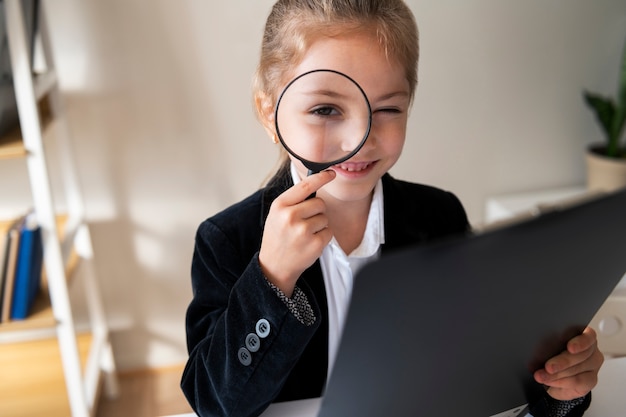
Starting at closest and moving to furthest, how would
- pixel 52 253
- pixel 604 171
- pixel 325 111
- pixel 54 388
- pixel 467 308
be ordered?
pixel 467 308
pixel 325 111
pixel 52 253
pixel 54 388
pixel 604 171

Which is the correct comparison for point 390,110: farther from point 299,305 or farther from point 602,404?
point 602,404

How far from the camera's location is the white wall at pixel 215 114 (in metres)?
2.02

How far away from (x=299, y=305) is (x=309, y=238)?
0.30 feet

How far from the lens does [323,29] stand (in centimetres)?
100

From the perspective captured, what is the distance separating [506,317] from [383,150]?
0.45 metres

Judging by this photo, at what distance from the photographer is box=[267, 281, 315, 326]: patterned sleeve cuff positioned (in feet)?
2.61

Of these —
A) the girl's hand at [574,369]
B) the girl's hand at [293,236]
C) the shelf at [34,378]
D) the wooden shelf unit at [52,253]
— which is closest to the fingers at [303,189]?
the girl's hand at [293,236]

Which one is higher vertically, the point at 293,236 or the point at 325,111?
the point at 325,111

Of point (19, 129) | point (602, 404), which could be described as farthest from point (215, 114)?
point (602, 404)

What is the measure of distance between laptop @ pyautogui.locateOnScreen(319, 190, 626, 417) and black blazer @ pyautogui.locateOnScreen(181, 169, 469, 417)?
0.21 metres

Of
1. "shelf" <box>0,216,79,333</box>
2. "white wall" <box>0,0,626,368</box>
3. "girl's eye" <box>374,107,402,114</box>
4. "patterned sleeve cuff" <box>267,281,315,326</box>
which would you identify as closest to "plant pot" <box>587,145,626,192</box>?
"white wall" <box>0,0,626,368</box>

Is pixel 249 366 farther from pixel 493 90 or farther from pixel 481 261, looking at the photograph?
pixel 493 90

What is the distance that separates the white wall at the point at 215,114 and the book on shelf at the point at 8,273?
323mm

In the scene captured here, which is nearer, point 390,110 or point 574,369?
point 574,369
